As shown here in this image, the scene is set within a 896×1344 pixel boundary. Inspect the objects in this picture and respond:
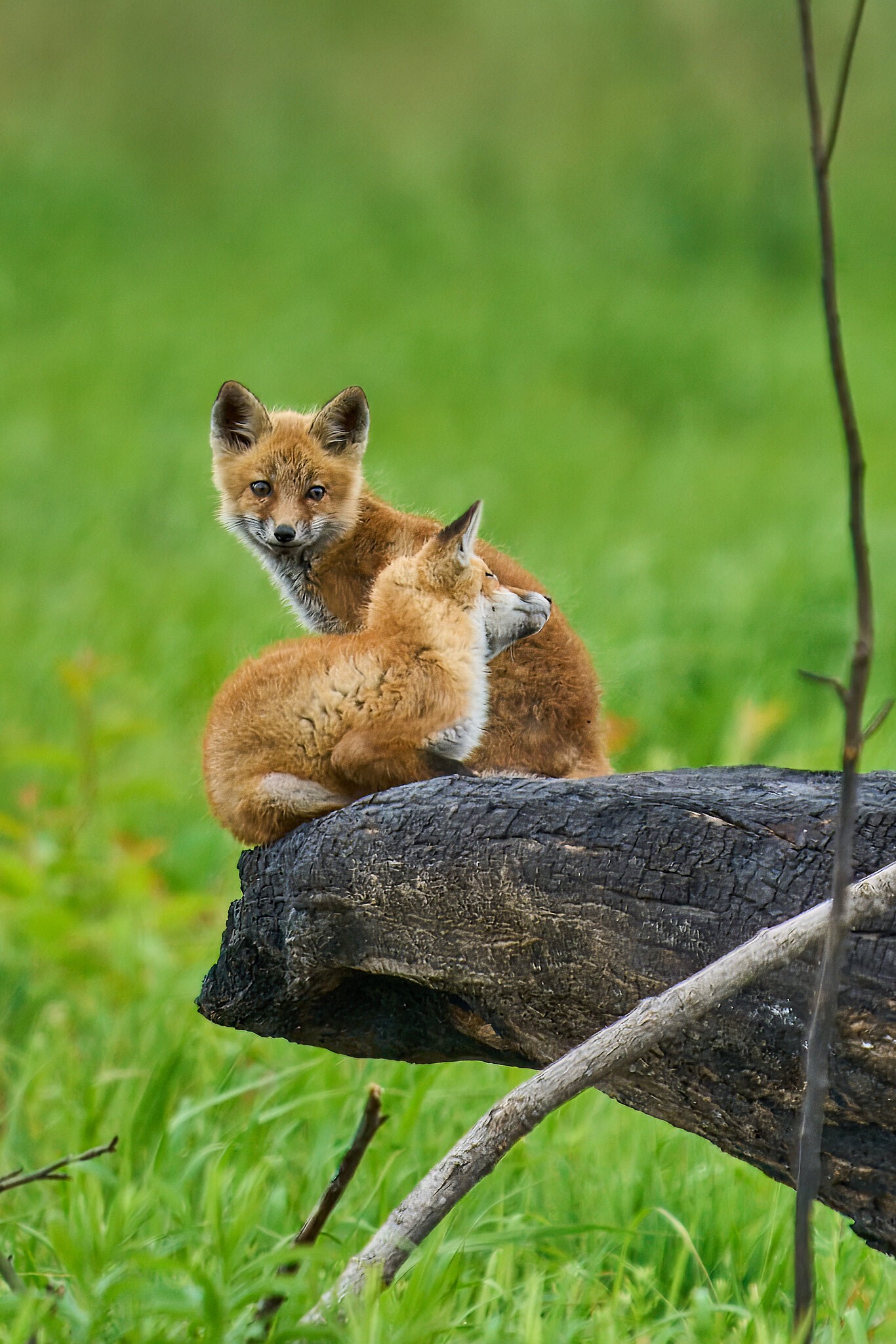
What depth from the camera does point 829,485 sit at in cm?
1188

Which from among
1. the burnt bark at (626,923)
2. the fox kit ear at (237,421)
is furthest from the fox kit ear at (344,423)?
the burnt bark at (626,923)

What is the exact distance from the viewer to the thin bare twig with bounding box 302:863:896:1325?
180cm

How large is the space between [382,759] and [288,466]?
602 mm

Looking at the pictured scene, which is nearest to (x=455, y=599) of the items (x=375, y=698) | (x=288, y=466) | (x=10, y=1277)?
(x=375, y=698)

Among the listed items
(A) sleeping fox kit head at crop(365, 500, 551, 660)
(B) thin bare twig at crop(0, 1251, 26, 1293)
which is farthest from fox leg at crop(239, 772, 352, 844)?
(B) thin bare twig at crop(0, 1251, 26, 1293)

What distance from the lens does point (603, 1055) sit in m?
1.83

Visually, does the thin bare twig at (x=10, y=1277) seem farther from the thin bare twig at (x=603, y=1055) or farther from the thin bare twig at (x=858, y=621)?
the thin bare twig at (x=858, y=621)

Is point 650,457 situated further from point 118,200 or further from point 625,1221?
point 625,1221

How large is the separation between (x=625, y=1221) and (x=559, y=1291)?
1.70ft

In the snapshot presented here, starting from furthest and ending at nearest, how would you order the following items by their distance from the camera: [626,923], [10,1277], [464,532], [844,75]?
[464,532]
[10,1277]
[626,923]
[844,75]

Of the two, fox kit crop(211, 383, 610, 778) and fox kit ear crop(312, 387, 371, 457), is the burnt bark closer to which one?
fox kit crop(211, 383, 610, 778)

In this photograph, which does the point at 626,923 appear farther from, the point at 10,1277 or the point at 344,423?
the point at 10,1277

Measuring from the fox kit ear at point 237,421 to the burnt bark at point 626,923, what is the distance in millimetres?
771

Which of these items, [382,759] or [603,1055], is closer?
[603,1055]
